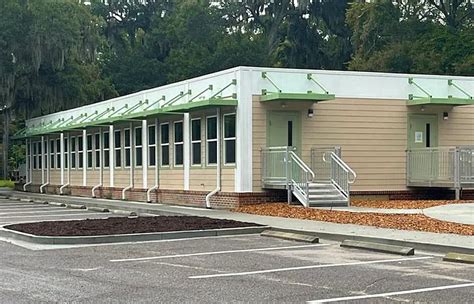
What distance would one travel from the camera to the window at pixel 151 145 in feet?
90.6

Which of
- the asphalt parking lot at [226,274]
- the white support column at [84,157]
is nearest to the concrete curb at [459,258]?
the asphalt parking lot at [226,274]

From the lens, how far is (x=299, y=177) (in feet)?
70.6

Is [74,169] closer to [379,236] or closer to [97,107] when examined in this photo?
→ [97,107]

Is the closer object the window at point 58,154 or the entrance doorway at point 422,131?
the entrance doorway at point 422,131

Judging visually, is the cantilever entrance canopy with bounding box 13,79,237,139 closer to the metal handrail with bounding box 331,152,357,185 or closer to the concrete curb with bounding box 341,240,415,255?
the metal handrail with bounding box 331,152,357,185

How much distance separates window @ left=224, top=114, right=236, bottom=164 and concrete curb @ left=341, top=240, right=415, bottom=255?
8.97m

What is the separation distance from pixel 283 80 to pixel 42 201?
12868mm

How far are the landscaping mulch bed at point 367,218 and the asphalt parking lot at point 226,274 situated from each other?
7.93ft

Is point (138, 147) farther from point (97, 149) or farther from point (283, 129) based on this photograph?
point (283, 129)

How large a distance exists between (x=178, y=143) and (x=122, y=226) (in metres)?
9.45

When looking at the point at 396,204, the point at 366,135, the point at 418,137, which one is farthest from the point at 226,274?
the point at 418,137

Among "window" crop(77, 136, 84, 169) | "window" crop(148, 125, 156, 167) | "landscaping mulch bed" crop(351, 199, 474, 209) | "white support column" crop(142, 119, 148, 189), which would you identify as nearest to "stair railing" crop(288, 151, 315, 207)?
"landscaping mulch bed" crop(351, 199, 474, 209)

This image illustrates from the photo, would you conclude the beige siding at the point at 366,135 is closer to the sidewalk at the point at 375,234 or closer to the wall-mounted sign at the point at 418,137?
the wall-mounted sign at the point at 418,137

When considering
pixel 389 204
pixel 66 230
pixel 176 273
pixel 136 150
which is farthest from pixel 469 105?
pixel 176 273
